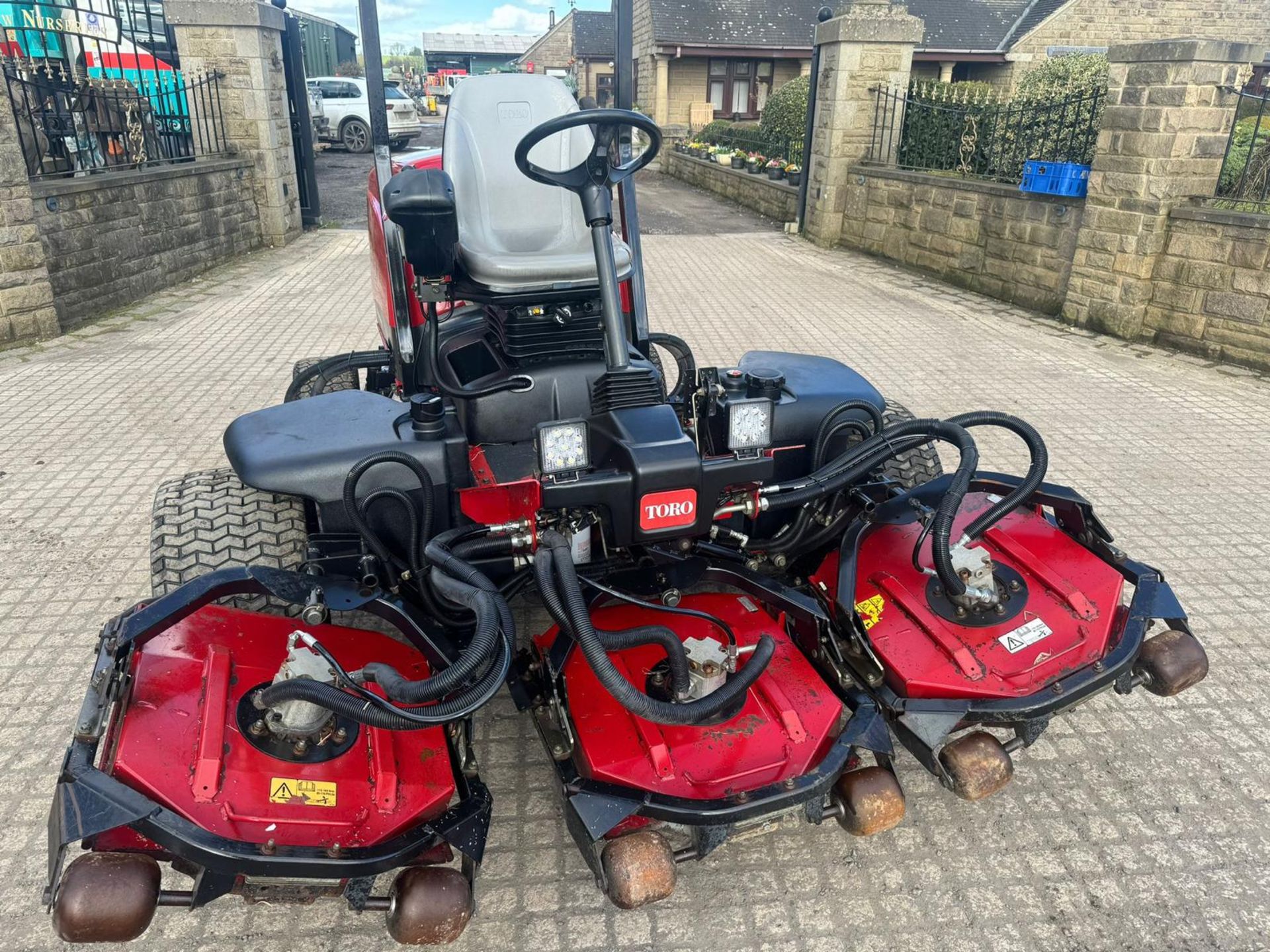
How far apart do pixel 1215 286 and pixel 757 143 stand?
1077cm

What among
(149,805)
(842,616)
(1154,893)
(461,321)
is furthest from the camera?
(461,321)

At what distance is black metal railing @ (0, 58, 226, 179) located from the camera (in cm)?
760

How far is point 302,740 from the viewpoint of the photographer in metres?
2.07

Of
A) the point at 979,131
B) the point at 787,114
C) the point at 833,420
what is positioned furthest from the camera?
the point at 787,114

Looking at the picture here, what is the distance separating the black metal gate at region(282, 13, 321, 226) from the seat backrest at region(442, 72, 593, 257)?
374 inches

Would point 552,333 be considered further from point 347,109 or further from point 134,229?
point 347,109

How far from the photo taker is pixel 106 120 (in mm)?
8562

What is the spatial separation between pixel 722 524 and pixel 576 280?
943mm

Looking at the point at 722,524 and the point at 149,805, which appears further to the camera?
the point at 722,524

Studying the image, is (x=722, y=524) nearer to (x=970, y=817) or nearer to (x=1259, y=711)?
(x=970, y=817)

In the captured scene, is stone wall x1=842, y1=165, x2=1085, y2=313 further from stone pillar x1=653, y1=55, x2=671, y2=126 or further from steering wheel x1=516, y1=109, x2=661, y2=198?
stone pillar x1=653, y1=55, x2=671, y2=126

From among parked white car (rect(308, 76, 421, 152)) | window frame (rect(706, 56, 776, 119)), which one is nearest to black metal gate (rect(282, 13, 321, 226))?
parked white car (rect(308, 76, 421, 152))

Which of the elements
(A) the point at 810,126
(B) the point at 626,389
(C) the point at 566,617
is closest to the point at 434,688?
(C) the point at 566,617

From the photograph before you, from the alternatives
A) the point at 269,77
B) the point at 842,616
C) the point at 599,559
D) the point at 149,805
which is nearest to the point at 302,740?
the point at 149,805
